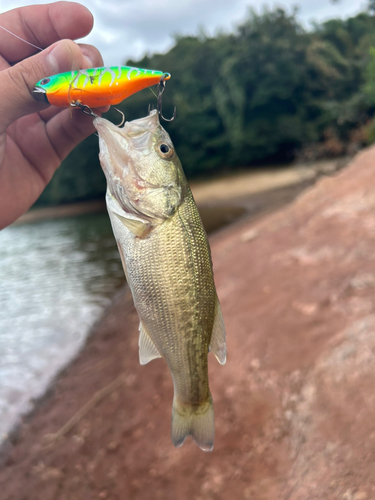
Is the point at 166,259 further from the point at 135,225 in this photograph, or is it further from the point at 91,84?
the point at 91,84

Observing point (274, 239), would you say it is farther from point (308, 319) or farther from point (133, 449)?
point (133, 449)

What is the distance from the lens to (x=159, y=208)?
1.75 metres

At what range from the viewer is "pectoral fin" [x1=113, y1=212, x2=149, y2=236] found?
1710mm

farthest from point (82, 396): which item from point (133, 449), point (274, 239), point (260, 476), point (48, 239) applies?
point (48, 239)

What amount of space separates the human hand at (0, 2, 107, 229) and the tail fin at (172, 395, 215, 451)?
1588mm

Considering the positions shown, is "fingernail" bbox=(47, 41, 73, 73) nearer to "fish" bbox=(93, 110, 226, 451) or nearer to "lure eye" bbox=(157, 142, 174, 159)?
"fish" bbox=(93, 110, 226, 451)

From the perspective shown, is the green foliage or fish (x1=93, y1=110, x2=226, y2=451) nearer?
fish (x1=93, y1=110, x2=226, y2=451)

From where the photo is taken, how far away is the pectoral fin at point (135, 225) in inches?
67.3

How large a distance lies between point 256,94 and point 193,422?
31.6 metres

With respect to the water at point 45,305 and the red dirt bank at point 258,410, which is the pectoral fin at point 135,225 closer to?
the red dirt bank at point 258,410

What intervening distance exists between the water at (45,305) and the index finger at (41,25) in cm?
579

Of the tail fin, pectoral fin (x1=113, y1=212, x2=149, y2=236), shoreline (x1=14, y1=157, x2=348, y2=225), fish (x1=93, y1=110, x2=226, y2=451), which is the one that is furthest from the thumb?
shoreline (x1=14, y1=157, x2=348, y2=225)

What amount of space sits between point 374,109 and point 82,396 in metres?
28.5

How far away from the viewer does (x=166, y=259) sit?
5.56 ft
